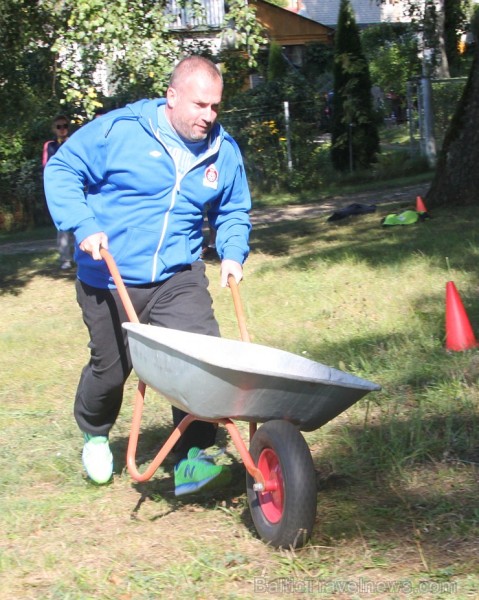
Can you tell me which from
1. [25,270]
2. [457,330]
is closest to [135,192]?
[457,330]

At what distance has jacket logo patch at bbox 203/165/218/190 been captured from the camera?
14.0ft

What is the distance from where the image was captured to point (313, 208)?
52.8ft

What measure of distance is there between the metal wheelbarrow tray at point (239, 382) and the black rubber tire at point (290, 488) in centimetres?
10

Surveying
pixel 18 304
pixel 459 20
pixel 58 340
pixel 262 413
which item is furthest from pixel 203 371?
pixel 459 20

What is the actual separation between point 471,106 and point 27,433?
24.9ft

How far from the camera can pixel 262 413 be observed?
12.2ft

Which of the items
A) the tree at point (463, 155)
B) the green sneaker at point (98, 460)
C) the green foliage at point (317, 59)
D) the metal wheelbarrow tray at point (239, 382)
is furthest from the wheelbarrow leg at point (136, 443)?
the green foliage at point (317, 59)

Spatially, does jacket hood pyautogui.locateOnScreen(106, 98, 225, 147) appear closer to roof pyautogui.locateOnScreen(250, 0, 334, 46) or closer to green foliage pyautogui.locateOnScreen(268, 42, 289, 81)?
green foliage pyautogui.locateOnScreen(268, 42, 289, 81)

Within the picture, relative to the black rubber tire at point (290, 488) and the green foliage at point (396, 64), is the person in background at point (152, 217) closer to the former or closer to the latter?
the black rubber tire at point (290, 488)

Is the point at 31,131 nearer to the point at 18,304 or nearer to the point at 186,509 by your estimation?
the point at 18,304

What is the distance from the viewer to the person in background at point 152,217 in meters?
4.09

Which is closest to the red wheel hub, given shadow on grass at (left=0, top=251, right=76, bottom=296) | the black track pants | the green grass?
the green grass

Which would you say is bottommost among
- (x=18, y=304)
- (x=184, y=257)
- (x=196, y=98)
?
(x=18, y=304)

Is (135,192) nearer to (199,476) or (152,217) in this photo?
(152,217)
